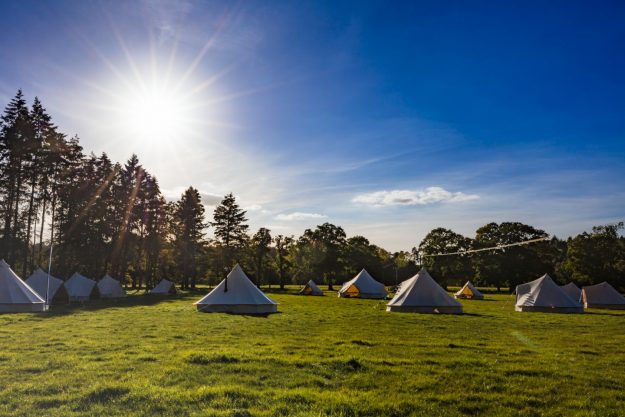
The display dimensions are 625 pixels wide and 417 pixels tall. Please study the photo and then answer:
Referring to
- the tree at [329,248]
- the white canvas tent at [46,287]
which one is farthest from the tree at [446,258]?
the white canvas tent at [46,287]

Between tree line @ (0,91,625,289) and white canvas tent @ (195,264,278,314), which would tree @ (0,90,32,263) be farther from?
white canvas tent @ (195,264,278,314)

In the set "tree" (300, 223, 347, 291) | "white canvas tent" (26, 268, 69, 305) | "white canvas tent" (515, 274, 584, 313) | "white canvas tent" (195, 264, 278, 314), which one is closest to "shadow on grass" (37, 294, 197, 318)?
"white canvas tent" (26, 268, 69, 305)

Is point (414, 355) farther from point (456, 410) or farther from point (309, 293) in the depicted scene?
point (309, 293)

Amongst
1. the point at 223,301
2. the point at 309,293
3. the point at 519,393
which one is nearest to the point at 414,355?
the point at 519,393

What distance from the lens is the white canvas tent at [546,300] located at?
29.9 m

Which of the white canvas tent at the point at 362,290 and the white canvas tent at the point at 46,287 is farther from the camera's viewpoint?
the white canvas tent at the point at 362,290

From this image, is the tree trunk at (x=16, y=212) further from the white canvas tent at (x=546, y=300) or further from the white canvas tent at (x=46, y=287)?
Answer: the white canvas tent at (x=546, y=300)

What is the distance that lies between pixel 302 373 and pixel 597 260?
220 ft

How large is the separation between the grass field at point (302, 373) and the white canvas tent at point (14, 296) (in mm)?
9105

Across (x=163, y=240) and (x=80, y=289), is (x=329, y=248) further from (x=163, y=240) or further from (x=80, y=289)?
(x=80, y=289)

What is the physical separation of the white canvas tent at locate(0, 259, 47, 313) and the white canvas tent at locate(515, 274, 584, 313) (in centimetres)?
3128

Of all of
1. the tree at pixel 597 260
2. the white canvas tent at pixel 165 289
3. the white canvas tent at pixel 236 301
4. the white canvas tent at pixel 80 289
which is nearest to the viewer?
the white canvas tent at pixel 236 301

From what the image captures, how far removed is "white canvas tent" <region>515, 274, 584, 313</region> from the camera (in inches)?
1177

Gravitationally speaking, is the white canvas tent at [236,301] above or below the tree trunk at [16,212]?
below
